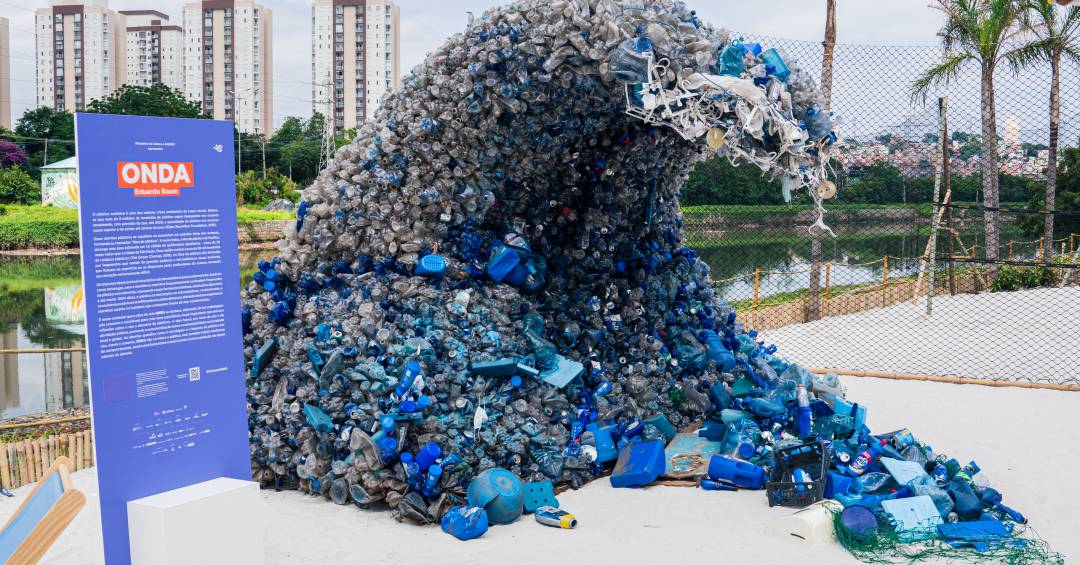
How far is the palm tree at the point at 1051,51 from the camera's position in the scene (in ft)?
29.0

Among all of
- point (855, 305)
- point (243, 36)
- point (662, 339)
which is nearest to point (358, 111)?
point (243, 36)

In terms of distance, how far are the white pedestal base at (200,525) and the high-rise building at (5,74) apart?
5732 cm

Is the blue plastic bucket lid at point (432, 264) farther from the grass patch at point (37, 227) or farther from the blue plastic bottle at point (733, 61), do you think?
the grass patch at point (37, 227)

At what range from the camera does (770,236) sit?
2261 cm

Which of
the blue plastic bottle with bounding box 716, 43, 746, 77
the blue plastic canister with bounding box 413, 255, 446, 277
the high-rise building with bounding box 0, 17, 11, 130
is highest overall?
the high-rise building with bounding box 0, 17, 11, 130

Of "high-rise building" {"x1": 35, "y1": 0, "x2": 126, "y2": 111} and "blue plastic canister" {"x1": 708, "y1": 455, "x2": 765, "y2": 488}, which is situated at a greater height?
"high-rise building" {"x1": 35, "y1": 0, "x2": 126, "y2": 111}

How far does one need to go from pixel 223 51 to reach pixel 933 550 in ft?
208

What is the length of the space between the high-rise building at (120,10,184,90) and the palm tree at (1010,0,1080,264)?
58.9 m

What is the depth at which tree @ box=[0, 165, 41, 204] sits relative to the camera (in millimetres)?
29125

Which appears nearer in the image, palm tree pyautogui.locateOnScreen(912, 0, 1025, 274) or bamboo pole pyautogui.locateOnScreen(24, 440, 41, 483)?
bamboo pole pyautogui.locateOnScreen(24, 440, 41, 483)

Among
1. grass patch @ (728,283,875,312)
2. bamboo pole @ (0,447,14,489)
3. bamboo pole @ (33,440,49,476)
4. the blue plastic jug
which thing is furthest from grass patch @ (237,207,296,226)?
the blue plastic jug

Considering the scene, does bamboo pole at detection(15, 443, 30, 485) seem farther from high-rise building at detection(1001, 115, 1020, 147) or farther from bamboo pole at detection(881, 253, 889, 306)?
bamboo pole at detection(881, 253, 889, 306)

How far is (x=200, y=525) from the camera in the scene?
3.11m

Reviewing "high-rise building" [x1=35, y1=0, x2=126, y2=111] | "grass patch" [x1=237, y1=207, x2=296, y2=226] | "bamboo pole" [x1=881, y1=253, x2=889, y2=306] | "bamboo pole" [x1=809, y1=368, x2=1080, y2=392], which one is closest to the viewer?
"bamboo pole" [x1=809, y1=368, x2=1080, y2=392]
